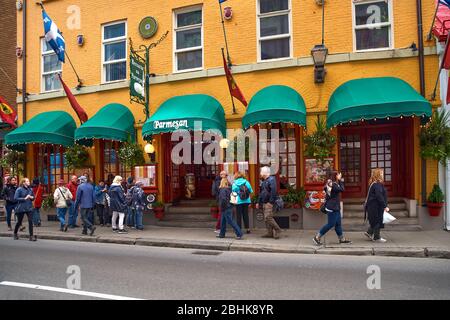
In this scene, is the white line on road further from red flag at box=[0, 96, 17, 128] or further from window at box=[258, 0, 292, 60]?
red flag at box=[0, 96, 17, 128]

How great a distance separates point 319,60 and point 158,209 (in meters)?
6.60

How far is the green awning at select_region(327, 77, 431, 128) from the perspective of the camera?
30.0ft

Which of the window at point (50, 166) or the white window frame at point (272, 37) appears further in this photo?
the window at point (50, 166)

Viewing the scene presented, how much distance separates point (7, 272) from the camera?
6.54 m

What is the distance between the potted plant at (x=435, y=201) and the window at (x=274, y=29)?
556cm

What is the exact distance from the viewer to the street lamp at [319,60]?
10477 mm

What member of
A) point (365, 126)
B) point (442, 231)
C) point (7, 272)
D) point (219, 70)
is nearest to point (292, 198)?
point (365, 126)

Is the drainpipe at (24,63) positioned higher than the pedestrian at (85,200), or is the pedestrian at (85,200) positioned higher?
the drainpipe at (24,63)

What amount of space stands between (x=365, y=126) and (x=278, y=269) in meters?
6.38

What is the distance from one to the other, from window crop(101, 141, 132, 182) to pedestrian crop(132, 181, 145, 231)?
206cm

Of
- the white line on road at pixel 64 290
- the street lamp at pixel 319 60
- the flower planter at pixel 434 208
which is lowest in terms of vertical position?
the white line on road at pixel 64 290

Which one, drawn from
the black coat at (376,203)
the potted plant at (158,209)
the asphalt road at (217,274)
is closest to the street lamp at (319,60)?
the black coat at (376,203)

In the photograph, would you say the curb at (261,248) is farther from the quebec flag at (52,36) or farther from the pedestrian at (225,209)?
the quebec flag at (52,36)

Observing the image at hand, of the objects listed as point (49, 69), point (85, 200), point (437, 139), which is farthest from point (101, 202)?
point (437, 139)
